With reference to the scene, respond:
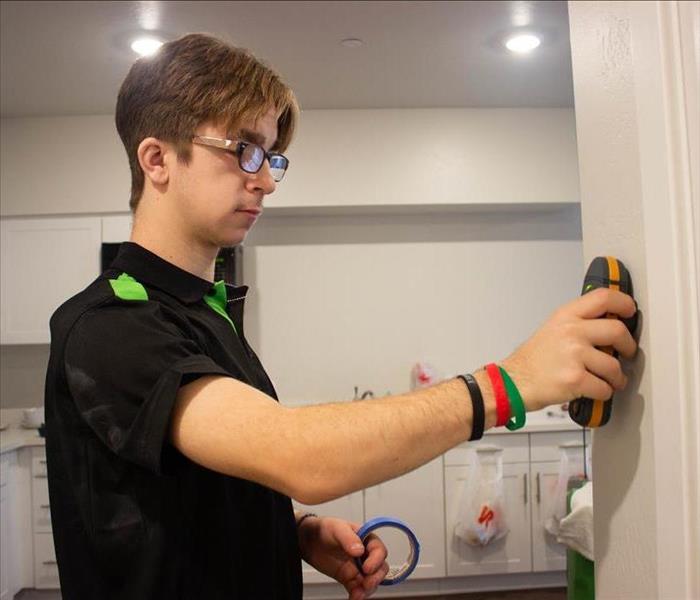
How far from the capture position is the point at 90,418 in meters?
0.75

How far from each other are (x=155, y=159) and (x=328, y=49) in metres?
2.34

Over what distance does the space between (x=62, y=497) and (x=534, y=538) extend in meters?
3.20

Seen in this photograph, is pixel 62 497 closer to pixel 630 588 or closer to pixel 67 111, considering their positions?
pixel 630 588

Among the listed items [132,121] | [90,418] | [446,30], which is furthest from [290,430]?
[446,30]

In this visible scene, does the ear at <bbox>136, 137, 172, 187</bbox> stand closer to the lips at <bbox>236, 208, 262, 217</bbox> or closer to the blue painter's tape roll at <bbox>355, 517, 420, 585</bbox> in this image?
the lips at <bbox>236, 208, 262, 217</bbox>

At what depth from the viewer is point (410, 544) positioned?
43.6 inches

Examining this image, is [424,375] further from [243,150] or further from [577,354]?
[577,354]

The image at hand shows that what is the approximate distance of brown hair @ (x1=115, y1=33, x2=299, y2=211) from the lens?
92cm

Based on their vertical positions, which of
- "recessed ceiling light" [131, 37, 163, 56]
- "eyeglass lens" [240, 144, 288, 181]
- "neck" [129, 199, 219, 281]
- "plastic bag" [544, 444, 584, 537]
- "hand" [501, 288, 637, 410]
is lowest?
"plastic bag" [544, 444, 584, 537]

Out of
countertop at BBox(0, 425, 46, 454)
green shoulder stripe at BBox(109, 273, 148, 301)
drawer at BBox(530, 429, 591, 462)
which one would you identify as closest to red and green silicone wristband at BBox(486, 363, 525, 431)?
green shoulder stripe at BBox(109, 273, 148, 301)

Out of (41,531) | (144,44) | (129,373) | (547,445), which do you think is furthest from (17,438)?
(129,373)

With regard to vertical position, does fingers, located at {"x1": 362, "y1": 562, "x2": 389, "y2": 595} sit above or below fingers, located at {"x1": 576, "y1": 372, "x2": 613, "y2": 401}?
below

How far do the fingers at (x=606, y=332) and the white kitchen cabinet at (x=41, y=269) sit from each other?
3.57m

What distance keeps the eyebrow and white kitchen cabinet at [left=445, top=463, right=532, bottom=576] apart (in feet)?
9.69
